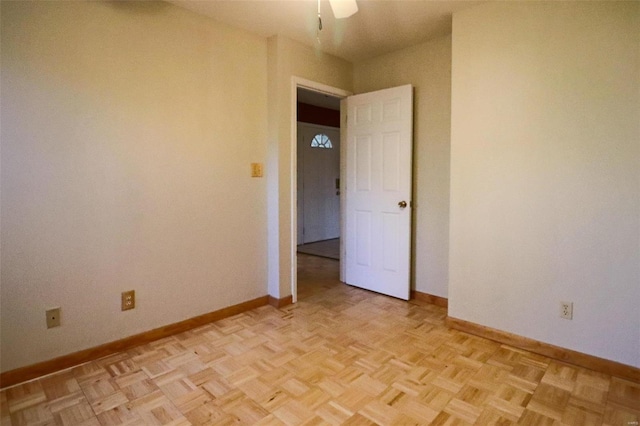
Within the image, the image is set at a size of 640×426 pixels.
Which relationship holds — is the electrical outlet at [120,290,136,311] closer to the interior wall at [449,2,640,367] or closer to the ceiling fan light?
the ceiling fan light

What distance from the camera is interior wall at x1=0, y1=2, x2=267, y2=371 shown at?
199cm

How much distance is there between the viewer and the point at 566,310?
2.25 metres

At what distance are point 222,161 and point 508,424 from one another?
96.4 inches

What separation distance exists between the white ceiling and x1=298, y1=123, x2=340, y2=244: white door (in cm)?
277

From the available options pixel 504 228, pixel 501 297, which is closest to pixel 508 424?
pixel 501 297

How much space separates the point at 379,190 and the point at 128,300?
7.41 feet

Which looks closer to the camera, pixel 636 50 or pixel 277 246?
pixel 636 50

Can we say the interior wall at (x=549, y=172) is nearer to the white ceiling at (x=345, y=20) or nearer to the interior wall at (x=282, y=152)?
the white ceiling at (x=345, y=20)

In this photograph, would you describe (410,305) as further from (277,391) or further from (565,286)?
(277,391)

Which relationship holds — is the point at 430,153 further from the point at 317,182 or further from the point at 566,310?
the point at 317,182

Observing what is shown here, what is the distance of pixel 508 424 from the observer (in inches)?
66.1

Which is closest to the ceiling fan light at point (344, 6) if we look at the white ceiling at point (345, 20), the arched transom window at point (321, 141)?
the white ceiling at point (345, 20)

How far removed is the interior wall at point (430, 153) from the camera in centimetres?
315

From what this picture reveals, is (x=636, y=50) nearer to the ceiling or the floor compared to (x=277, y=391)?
nearer to the ceiling
